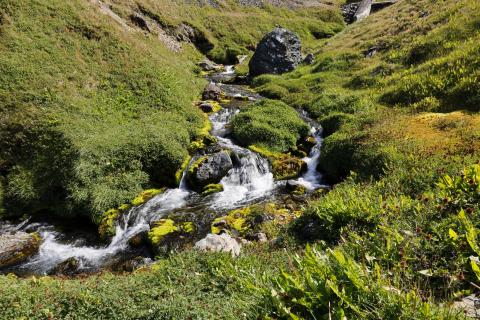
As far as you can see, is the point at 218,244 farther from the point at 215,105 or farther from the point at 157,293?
the point at 215,105

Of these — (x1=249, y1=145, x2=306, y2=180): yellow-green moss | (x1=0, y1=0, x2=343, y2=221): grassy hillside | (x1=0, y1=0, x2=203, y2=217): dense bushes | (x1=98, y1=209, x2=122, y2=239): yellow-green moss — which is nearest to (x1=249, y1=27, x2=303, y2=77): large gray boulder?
(x1=0, y1=0, x2=343, y2=221): grassy hillside

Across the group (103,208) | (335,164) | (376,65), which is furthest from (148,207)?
(376,65)

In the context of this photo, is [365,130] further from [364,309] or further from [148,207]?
[364,309]

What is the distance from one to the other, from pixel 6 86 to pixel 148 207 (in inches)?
550

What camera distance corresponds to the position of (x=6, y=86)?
22.0 metres

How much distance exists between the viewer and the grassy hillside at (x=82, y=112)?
60.2 ft

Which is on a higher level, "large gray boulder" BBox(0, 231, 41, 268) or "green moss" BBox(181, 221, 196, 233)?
"large gray boulder" BBox(0, 231, 41, 268)

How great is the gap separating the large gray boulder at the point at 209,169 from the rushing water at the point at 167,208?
1.46 ft

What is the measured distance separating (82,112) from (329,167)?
671 inches

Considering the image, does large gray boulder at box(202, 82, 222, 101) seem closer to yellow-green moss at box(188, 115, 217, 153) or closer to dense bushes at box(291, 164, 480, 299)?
yellow-green moss at box(188, 115, 217, 153)

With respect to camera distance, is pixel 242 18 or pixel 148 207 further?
pixel 242 18

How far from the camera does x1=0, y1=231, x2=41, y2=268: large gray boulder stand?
1430 cm

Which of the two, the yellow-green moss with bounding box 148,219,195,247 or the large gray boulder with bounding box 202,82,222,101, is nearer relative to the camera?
the yellow-green moss with bounding box 148,219,195,247

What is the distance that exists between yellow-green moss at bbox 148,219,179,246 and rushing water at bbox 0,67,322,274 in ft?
2.73
